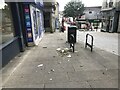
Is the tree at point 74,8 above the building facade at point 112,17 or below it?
above

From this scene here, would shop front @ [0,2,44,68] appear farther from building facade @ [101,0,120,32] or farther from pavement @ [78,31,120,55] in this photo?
building facade @ [101,0,120,32]

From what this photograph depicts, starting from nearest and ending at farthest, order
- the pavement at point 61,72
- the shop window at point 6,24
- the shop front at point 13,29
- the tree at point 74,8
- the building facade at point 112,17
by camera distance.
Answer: the pavement at point 61,72 → the shop front at point 13,29 → the shop window at point 6,24 → the building facade at point 112,17 → the tree at point 74,8

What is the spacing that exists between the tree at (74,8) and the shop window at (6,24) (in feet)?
134

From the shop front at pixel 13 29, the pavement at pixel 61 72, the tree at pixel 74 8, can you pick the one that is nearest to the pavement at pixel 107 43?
the pavement at pixel 61 72

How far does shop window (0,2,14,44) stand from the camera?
672 cm

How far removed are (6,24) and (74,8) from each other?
41.8 metres

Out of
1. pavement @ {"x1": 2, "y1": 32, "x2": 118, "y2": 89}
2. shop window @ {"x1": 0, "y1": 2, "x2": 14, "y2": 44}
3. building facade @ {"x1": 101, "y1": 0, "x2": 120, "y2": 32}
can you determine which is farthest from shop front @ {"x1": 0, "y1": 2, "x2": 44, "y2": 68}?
building facade @ {"x1": 101, "y1": 0, "x2": 120, "y2": 32}

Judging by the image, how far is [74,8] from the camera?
46969 mm

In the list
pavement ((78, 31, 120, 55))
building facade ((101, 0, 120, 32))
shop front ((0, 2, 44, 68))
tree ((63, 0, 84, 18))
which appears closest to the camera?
shop front ((0, 2, 44, 68))

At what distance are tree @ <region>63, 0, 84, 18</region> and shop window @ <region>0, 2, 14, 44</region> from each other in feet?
134

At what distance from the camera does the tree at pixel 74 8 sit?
1853 inches

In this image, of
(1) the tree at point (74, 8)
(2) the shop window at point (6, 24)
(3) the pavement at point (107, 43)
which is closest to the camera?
(2) the shop window at point (6, 24)

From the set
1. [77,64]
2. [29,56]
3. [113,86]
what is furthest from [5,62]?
[113,86]

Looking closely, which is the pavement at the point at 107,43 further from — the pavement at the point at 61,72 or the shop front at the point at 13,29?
the shop front at the point at 13,29
